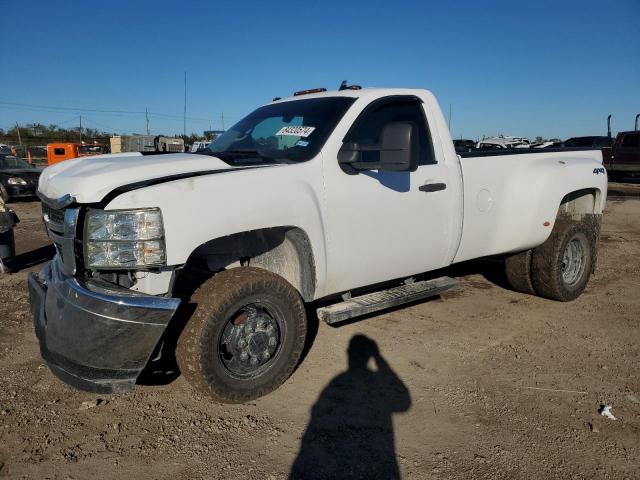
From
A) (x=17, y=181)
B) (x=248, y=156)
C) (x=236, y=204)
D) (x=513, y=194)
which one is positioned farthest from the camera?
(x=17, y=181)

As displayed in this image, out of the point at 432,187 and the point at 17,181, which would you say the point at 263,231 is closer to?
the point at 432,187

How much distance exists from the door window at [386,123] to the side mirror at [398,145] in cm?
29

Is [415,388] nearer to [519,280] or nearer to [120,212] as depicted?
[120,212]

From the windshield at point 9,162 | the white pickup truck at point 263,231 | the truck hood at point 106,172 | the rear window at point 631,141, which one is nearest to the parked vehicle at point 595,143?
the white pickup truck at point 263,231

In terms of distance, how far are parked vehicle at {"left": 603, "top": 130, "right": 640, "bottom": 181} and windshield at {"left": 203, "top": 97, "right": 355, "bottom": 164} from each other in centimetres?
2135

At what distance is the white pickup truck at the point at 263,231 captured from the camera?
2842 millimetres

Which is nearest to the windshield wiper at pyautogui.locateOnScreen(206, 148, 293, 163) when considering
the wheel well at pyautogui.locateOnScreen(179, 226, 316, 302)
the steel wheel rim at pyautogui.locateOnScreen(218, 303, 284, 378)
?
the wheel well at pyautogui.locateOnScreen(179, 226, 316, 302)

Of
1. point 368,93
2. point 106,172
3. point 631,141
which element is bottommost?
point 106,172

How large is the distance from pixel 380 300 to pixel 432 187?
1.01m

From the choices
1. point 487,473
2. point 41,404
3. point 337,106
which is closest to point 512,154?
point 337,106

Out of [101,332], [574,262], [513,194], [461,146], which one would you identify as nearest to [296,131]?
[101,332]

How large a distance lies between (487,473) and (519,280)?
3452 mm

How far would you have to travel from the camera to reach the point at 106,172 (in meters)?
2.95

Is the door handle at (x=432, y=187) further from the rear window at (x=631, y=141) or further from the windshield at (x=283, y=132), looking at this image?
the rear window at (x=631, y=141)
